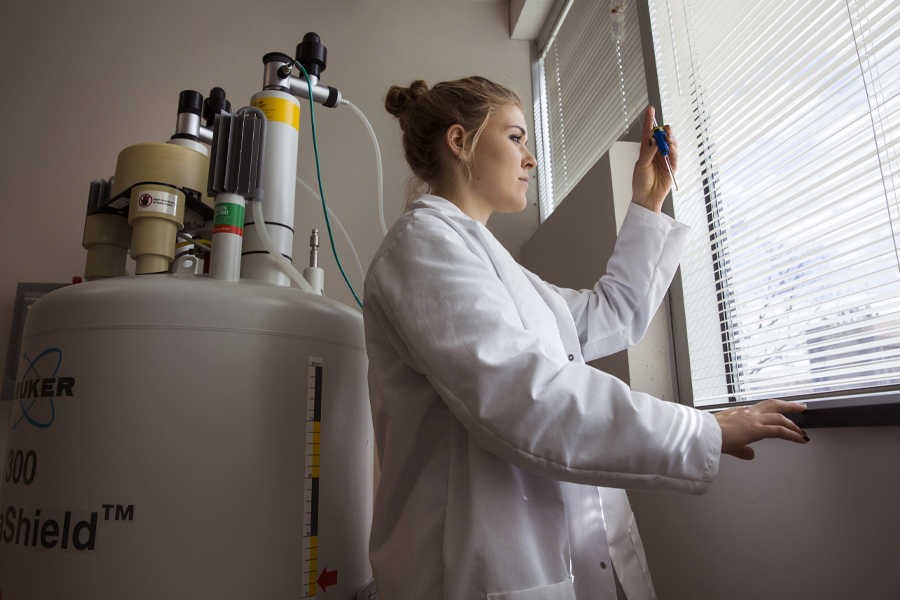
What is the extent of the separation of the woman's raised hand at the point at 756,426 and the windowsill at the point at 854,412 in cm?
8

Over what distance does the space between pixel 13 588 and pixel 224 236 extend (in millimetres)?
573

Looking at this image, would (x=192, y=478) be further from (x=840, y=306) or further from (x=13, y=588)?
(x=840, y=306)

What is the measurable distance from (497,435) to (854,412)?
516mm

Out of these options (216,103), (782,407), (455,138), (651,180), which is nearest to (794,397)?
(782,407)

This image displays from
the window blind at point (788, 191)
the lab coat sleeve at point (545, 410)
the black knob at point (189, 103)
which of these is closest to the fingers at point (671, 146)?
the window blind at point (788, 191)

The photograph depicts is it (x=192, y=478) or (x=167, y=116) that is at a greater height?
(x=167, y=116)

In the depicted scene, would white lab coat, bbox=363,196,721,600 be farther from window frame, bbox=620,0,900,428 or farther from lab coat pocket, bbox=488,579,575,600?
window frame, bbox=620,0,900,428

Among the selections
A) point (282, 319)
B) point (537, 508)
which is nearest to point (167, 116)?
point (282, 319)

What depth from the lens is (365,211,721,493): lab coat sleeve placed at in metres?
0.62

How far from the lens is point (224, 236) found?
3.05 ft

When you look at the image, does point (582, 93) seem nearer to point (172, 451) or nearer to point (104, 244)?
point (104, 244)

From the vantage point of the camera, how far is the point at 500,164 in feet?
3.43

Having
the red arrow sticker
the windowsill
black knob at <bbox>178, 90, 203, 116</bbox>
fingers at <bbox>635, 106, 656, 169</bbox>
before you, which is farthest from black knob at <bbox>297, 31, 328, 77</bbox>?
the windowsill

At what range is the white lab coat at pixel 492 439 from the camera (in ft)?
2.04
